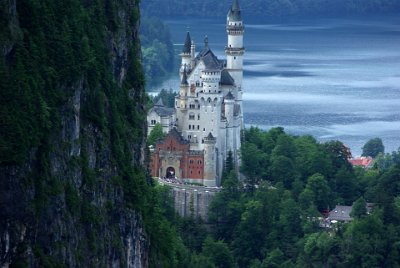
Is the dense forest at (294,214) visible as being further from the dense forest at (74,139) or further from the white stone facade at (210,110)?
the dense forest at (74,139)

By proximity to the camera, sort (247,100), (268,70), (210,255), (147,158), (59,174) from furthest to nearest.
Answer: (268,70)
(247,100)
(210,255)
(147,158)
(59,174)

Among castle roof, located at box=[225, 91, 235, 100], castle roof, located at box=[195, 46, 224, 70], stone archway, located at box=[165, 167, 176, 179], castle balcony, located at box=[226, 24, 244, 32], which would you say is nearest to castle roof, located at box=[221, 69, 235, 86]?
castle roof, located at box=[225, 91, 235, 100]

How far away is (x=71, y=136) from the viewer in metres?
37.0

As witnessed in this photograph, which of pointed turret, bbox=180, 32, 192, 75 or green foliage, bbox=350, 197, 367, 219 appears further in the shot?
pointed turret, bbox=180, 32, 192, 75

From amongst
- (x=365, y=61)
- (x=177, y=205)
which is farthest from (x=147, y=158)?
(x=365, y=61)

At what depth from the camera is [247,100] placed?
119m

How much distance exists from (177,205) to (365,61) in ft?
303

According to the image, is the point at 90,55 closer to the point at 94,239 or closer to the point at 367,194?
the point at 94,239

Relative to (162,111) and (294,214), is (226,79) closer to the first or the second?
(162,111)

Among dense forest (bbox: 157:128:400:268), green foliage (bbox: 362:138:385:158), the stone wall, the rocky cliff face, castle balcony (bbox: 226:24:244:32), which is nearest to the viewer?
the rocky cliff face

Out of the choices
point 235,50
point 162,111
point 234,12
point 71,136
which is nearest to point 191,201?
point 162,111

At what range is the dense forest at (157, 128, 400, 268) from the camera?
66.4 metres

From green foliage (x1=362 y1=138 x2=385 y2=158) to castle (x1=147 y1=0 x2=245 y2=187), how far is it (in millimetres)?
23568

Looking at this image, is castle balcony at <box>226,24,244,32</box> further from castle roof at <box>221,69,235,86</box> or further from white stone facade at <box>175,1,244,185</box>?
castle roof at <box>221,69,235,86</box>
